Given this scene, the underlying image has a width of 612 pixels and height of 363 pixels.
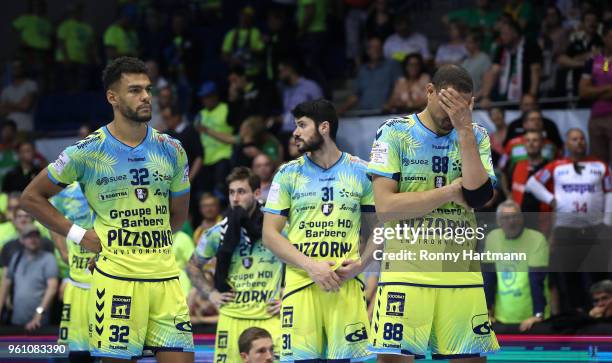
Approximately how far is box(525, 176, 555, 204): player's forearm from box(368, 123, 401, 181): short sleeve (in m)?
6.10

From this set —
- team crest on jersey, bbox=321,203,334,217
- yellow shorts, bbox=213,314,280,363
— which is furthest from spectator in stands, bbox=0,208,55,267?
team crest on jersey, bbox=321,203,334,217

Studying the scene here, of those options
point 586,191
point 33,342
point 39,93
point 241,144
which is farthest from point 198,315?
point 39,93

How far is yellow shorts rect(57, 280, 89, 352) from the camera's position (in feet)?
38.1

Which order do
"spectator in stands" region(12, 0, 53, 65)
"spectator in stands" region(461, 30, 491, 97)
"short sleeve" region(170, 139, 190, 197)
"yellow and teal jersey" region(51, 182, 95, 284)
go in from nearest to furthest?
"short sleeve" region(170, 139, 190, 197)
"yellow and teal jersey" region(51, 182, 95, 284)
"spectator in stands" region(461, 30, 491, 97)
"spectator in stands" region(12, 0, 53, 65)

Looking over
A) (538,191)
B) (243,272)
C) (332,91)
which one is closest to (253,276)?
(243,272)

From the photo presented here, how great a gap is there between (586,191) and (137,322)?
22.7 feet

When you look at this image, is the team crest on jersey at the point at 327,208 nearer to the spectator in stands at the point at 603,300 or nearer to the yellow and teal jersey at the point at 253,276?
the yellow and teal jersey at the point at 253,276

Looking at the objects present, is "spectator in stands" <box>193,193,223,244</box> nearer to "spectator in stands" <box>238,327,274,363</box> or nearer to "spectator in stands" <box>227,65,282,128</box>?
"spectator in stands" <box>227,65,282,128</box>

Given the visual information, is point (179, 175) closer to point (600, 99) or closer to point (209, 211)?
point (209, 211)

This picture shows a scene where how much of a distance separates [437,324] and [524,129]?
24.5ft

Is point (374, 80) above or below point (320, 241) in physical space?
above

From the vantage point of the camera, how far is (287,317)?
946 cm

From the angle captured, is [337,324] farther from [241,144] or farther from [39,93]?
[39,93]

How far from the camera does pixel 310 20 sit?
1936cm
